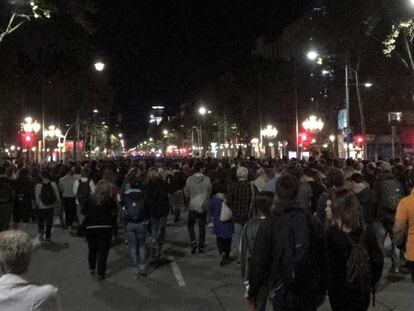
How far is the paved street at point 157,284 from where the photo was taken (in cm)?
895

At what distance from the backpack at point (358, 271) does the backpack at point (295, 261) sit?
215 mm

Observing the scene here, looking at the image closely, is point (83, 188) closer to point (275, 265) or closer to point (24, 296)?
point (275, 265)

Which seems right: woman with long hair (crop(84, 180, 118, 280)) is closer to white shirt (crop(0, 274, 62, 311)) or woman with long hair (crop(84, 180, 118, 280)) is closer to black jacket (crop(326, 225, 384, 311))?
black jacket (crop(326, 225, 384, 311))

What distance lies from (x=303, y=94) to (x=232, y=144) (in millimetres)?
22105

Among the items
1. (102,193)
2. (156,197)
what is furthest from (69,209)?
(102,193)

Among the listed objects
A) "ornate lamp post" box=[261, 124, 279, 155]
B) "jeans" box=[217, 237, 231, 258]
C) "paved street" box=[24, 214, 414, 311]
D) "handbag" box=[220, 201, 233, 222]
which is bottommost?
"paved street" box=[24, 214, 414, 311]

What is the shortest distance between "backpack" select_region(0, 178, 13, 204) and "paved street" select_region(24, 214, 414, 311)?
1229 mm

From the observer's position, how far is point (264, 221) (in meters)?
5.41

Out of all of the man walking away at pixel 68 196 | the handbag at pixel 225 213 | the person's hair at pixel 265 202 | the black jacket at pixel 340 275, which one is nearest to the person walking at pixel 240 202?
the handbag at pixel 225 213

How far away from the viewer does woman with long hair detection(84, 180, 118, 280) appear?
10922 mm

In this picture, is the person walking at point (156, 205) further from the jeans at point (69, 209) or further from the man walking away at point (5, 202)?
the jeans at point (69, 209)

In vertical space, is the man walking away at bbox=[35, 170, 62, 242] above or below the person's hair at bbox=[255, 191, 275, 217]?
below

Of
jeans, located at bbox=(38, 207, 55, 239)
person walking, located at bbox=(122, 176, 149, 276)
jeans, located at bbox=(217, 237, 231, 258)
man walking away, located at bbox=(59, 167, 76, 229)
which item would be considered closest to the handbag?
jeans, located at bbox=(217, 237, 231, 258)

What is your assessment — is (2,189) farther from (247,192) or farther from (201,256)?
(247,192)
